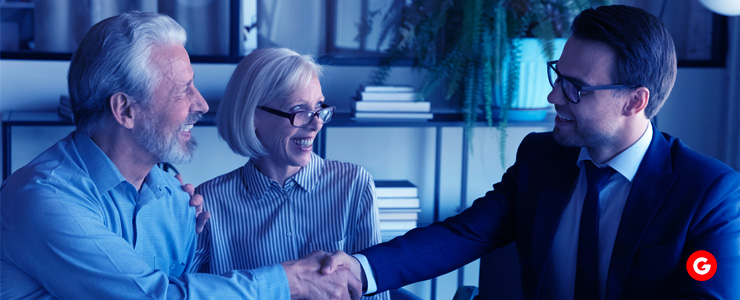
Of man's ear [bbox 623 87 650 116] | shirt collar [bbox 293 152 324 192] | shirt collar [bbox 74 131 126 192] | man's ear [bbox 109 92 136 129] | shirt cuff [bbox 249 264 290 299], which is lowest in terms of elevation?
shirt cuff [bbox 249 264 290 299]

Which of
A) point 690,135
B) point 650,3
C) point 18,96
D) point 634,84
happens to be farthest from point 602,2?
point 18,96

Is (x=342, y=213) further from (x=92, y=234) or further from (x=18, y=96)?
(x=18, y=96)

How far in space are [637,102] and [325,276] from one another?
87 centimetres

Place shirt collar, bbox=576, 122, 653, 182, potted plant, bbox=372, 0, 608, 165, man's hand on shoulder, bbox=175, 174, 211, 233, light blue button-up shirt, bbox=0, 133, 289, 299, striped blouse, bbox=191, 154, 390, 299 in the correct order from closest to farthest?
1. light blue button-up shirt, bbox=0, 133, 289, 299
2. shirt collar, bbox=576, 122, 653, 182
3. man's hand on shoulder, bbox=175, 174, 211, 233
4. striped blouse, bbox=191, 154, 390, 299
5. potted plant, bbox=372, 0, 608, 165

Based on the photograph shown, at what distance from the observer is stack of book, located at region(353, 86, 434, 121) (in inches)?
119

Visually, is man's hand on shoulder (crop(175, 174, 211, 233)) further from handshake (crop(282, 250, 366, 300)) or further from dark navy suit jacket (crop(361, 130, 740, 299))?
dark navy suit jacket (crop(361, 130, 740, 299))

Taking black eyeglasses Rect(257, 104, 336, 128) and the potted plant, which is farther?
the potted plant

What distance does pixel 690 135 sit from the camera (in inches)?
148

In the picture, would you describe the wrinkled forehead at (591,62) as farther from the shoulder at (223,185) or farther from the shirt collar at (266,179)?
the shoulder at (223,185)

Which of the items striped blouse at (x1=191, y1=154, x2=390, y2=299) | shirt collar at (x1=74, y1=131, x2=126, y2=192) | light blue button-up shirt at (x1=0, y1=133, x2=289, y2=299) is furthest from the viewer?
striped blouse at (x1=191, y1=154, x2=390, y2=299)

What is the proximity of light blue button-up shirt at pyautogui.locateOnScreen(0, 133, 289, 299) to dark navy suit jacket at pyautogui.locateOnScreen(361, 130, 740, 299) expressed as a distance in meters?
0.56

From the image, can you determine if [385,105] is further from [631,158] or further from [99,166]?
[99,166]

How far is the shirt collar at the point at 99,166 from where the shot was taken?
5.04 feet

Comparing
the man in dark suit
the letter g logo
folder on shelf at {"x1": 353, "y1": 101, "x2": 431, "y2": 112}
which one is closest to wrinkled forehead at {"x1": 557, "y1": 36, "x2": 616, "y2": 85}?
the man in dark suit
